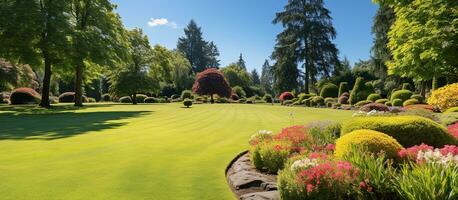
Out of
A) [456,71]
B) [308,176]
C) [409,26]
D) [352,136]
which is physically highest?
[409,26]

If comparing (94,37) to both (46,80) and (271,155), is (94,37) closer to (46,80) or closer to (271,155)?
(46,80)

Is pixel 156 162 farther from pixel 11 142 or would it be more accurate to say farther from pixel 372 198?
pixel 11 142

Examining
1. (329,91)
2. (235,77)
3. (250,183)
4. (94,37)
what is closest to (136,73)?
(94,37)

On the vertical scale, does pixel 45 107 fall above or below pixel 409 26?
below

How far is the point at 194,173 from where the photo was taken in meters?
8.48

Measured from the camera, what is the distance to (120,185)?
7410 millimetres

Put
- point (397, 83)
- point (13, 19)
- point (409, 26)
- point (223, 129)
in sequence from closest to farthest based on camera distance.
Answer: point (223, 129), point (409, 26), point (13, 19), point (397, 83)

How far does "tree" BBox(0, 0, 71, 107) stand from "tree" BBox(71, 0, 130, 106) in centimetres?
131

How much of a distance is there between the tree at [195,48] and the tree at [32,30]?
82410mm

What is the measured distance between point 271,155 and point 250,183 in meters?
1.26

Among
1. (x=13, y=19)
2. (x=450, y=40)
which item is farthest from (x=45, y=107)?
(x=450, y=40)

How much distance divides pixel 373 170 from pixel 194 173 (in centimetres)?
393

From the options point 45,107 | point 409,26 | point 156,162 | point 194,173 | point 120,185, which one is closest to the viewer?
point 120,185

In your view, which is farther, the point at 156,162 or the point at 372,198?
the point at 156,162
